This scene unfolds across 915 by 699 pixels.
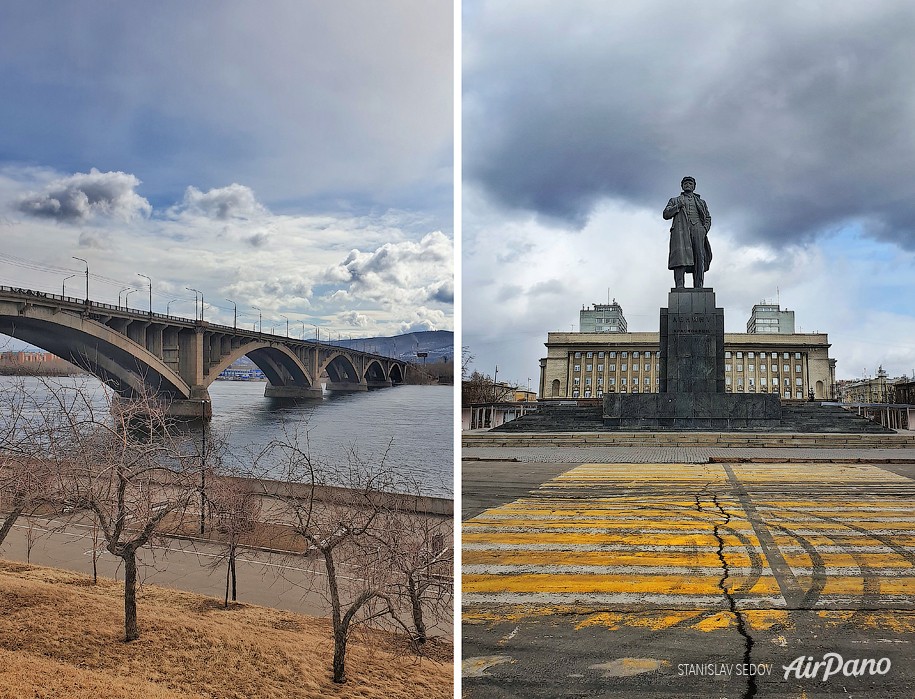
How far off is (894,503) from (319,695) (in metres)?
3.21

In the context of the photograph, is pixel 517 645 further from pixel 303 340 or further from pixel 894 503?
pixel 303 340

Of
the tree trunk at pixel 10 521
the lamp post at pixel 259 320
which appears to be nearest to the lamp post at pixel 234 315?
the lamp post at pixel 259 320

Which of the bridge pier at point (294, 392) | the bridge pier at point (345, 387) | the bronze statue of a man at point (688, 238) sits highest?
the bronze statue of a man at point (688, 238)

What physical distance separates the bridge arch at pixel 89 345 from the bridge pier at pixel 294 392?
1.79 metres

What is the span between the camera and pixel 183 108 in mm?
7141

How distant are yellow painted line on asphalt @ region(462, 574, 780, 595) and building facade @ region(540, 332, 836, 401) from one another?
81.3 feet

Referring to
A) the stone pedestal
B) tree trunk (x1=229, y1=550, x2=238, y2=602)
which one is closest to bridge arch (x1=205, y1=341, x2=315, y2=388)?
tree trunk (x1=229, y1=550, x2=238, y2=602)

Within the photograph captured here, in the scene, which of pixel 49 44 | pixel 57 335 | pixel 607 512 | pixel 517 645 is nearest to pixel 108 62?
pixel 49 44

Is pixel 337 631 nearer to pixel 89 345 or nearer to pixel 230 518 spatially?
pixel 230 518

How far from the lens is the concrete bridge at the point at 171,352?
20.4ft

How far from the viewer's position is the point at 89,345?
6.52 metres

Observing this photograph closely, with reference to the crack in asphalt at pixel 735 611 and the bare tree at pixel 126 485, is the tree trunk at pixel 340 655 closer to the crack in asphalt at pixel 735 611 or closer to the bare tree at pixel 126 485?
the bare tree at pixel 126 485

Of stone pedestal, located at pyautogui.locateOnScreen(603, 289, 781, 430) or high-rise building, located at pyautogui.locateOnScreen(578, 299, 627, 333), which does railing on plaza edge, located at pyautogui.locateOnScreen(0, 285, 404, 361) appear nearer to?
stone pedestal, located at pyautogui.locateOnScreen(603, 289, 781, 430)

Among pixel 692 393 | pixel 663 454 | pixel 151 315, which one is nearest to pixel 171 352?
pixel 151 315
